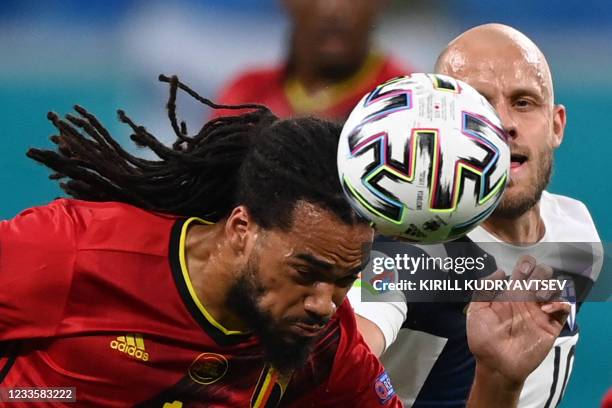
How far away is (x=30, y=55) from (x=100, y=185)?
8.22ft

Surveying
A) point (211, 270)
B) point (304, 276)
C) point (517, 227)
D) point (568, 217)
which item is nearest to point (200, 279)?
point (211, 270)

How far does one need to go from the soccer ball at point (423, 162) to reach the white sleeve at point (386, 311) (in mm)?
587

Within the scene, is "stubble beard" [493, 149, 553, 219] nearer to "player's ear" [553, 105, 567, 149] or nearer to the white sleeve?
"player's ear" [553, 105, 567, 149]

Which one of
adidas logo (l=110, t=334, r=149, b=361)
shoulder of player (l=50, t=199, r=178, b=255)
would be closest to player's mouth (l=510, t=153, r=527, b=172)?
shoulder of player (l=50, t=199, r=178, b=255)

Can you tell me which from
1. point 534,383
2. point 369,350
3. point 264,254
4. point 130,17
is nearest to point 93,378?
point 264,254

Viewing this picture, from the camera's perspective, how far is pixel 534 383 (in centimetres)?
370

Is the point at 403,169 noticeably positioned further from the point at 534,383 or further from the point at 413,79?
the point at 534,383

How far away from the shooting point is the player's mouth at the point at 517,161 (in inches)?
138

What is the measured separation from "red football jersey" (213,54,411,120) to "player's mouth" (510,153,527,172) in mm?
1604

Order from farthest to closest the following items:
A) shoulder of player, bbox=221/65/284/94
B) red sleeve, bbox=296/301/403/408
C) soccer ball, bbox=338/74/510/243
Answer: shoulder of player, bbox=221/65/284/94 < red sleeve, bbox=296/301/403/408 < soccer ball, bbox=338/74/510/243

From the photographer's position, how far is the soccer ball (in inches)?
106

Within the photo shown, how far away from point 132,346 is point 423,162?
0.83 meters

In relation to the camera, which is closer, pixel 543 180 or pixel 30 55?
pixel 543 180

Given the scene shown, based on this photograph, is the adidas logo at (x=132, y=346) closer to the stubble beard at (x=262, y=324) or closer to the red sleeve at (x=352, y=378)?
the stubble beard at (x=262, y=324)
